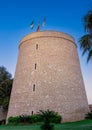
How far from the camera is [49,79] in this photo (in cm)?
2189

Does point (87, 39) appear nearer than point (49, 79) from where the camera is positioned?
Yes

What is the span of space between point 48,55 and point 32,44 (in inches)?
108

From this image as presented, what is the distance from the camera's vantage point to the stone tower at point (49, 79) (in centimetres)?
2120

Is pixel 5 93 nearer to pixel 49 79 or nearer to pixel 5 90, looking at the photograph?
pixel 5 90

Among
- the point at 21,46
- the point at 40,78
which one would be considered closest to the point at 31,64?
the point at 40,78

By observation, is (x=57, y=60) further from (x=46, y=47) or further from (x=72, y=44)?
(x=72, y=44)

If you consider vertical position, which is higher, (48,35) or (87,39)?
(48,35)

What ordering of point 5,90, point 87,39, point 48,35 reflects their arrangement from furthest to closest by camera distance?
point 5,90 → point 48,35 → point 87,39

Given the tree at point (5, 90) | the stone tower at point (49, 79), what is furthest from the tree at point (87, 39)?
the tree at point (5, 90)

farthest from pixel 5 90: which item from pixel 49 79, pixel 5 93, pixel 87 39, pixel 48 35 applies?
pixel 87 39

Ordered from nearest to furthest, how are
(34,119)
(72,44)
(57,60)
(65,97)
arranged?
(34,119) < (65,97) < (57,60) < (72,44)

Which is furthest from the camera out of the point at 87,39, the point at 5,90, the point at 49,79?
the point at 5,90

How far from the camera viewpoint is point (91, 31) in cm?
1243

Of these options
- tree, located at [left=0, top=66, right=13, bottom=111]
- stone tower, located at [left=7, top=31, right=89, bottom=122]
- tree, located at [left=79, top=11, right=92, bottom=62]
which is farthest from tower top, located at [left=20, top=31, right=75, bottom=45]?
tree, located at [left=79, top=11, right=92, bottom=62]
